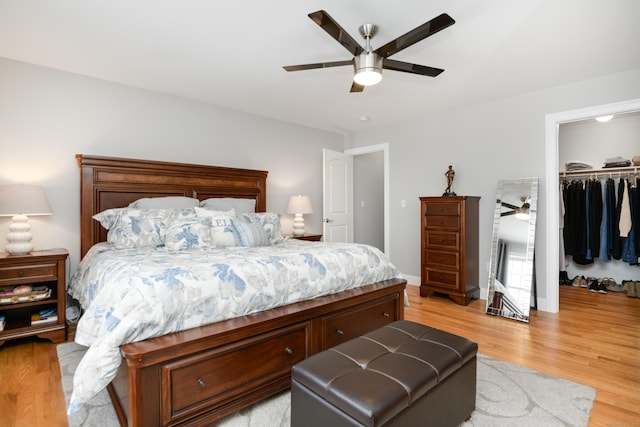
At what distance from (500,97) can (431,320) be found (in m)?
2.69

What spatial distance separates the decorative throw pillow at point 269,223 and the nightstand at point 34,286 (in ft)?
5.14

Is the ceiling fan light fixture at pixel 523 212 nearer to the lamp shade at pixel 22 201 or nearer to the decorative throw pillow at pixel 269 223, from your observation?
the decorative throw pillow at pixel 269 223

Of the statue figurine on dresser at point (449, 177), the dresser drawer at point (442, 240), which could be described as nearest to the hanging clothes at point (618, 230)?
the statue figurine on dresser at point (449, 177)

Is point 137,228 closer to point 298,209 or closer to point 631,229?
point 298,209

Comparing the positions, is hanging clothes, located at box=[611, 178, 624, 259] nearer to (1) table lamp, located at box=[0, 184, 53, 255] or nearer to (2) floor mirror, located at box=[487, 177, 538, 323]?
(2) floor mirror, located at box=[487, 177, 538, 323]

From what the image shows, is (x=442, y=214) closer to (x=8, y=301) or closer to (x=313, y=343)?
(x=313, y=343)

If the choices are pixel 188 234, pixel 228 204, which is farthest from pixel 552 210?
pixel 188 234

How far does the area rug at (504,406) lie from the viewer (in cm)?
171

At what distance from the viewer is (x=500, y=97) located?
385 centimetres

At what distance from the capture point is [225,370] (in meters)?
1.69

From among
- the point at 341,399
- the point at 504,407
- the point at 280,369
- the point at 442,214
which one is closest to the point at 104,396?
the point at 280,369

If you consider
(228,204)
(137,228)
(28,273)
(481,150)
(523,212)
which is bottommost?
(28,273)

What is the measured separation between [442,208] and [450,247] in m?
0.48

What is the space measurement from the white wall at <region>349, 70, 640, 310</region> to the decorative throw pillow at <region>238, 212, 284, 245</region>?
228cm
